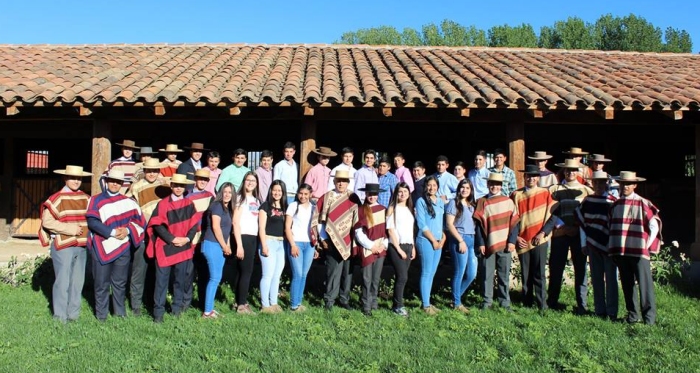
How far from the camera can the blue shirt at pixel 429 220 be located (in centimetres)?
613

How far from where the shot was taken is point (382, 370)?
177 inches

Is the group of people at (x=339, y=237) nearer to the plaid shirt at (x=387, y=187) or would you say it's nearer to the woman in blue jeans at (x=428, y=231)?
the woman in blue jeans at (x=428, y=231)

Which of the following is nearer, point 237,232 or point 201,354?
point 201,354

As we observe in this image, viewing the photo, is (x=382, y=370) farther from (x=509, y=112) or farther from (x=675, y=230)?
(x=675, y=230)

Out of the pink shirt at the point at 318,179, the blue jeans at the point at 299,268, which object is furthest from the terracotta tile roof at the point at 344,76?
the blue jeans at the point at 299,268

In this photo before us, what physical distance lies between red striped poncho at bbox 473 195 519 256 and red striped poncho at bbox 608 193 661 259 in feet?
3.30

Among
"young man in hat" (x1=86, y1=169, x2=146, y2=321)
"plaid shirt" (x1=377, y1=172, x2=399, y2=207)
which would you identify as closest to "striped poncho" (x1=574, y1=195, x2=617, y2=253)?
"plaid shirt" (x1=377, y1=172, x2=399, y2=207)

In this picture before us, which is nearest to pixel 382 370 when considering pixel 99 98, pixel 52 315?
pixel 52 315

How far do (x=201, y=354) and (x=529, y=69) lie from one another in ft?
25.1

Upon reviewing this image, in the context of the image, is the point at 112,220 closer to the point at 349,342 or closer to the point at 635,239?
the point at 349,342

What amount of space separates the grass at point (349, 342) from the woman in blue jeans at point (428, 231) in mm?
350

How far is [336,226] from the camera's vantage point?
6137 mm

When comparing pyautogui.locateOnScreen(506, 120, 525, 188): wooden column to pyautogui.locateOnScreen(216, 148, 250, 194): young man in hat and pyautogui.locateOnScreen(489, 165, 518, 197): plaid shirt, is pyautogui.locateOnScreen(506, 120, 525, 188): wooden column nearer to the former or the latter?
pyautogui.locateOnScreen(489, 165, 518, 197): plaid shirt

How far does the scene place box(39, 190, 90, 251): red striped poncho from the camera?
5695 millimetres
